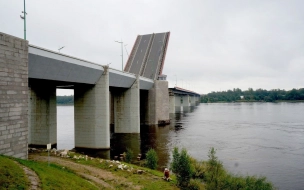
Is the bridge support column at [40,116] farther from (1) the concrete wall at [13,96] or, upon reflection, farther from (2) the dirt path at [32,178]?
(2) the dirt path at [32,178]

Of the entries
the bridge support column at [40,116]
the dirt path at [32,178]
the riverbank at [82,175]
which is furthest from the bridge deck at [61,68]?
the dirt path at [32,178]

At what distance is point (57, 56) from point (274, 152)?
24.3 metres

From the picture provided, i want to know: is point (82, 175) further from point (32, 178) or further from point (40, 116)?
point (40, 116)

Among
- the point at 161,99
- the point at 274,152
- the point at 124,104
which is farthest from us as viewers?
the point at 161,99

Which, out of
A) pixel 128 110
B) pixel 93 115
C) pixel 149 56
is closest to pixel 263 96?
pixel 149 56

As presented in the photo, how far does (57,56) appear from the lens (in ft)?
71.4

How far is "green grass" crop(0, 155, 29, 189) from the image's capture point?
8945 mm

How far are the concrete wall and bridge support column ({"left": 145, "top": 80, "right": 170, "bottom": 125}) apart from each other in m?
35.9

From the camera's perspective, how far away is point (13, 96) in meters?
14.8

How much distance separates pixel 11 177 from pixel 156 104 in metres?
41.5

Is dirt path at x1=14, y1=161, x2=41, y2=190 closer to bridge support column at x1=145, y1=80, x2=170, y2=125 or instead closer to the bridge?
the bridge

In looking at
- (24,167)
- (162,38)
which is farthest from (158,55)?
(24,167)

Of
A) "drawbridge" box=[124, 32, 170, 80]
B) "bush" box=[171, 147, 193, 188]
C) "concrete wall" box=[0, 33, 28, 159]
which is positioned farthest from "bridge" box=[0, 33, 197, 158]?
"bush" box=[171, 147, 193, 188]

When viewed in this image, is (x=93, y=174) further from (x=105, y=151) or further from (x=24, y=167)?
(x=105, y=151)
